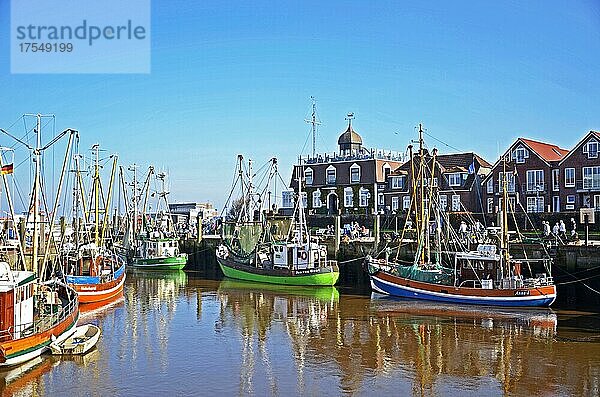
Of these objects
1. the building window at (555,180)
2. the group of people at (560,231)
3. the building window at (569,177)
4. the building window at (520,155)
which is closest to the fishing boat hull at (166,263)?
the group of people at (560,231)

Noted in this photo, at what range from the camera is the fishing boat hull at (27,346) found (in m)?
23.6

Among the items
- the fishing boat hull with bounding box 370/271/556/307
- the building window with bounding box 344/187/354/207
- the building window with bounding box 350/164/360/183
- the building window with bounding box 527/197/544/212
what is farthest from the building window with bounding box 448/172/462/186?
the fishing boat hull with bounding box 370/271/556/307

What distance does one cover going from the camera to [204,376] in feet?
79.6

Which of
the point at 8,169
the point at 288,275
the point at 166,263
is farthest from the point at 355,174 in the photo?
the point at 8,169

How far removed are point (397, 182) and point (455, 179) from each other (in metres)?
6.11

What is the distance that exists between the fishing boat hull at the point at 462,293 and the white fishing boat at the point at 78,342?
19338mm

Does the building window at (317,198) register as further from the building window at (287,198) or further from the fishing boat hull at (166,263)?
the fishing boat hull at (166,263)

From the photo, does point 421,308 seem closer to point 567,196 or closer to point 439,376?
point 439,376

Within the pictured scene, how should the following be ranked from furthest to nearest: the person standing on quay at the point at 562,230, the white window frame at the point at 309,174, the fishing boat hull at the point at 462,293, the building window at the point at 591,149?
the white window frame at the point at 309,174
the building window at the point at 591,149
the person standing on quay at the point at 562,230
the fishing boat hull at the point at 462,293

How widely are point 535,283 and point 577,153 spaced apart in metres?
27.7

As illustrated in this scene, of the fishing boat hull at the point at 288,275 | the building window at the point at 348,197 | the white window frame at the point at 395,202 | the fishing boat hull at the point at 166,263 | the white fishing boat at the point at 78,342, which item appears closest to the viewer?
the white fishing boat at the point at 78,342

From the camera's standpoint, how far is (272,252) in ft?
173

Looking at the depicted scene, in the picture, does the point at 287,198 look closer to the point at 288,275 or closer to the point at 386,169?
the point at 386,169

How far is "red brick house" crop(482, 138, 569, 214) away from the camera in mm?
64562
